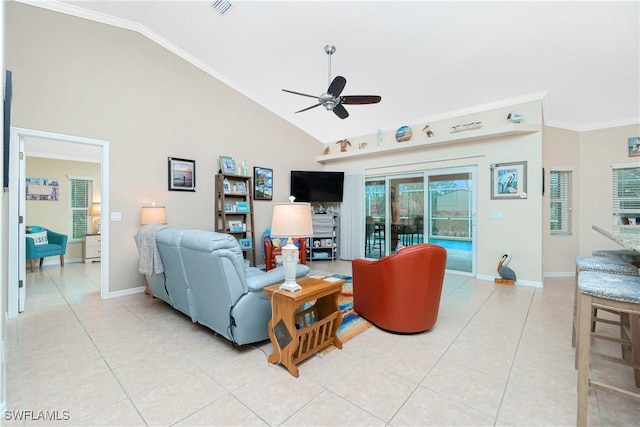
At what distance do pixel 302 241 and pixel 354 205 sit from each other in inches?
66.7

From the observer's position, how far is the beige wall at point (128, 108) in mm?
3346

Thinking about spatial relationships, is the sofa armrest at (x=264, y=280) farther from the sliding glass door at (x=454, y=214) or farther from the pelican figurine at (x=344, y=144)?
the pelican figurine at (x=344, y=144)

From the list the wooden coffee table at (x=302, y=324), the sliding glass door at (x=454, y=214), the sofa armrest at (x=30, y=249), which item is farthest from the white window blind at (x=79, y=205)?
the sliding glass door at (x=454, y=214)

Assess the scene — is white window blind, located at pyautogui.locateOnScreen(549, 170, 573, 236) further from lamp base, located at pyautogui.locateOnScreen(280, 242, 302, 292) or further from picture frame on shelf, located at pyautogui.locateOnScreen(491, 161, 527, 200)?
lamp base, located at pyautogui.locateOnScreen(280, 242, 302, 292)

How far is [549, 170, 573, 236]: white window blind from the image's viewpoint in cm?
519

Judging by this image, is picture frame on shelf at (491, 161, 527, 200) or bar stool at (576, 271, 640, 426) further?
picture frame on shelf at (491, 161, 527, 200)

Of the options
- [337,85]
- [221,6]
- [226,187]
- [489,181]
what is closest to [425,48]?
[337,85]

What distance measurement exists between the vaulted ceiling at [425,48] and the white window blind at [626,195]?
0.88 m

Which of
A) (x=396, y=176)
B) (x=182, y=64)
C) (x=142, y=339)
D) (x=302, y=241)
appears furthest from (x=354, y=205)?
(x=142, y=339)

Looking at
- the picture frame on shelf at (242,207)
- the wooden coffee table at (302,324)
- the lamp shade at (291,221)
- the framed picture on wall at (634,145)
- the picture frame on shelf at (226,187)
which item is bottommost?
the wooden coffee table at (302,324)

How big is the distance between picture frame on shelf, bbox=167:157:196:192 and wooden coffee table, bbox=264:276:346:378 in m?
3.10

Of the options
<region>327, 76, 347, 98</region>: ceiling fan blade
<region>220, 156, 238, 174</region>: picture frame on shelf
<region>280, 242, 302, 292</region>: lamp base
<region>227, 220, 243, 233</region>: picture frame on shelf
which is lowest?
<region>280, 242, 302, 292</region>: lamp base

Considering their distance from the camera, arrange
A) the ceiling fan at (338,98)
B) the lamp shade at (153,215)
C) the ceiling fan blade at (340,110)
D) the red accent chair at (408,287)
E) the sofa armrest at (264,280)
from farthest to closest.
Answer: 1. the lamp shade at (153,215)
2. the ceiling fan blade at (340,110)
3. the ceiling fan at (338,98)
4. the red accent chair at (408,287)
5. the sofa armrest at (264,280)

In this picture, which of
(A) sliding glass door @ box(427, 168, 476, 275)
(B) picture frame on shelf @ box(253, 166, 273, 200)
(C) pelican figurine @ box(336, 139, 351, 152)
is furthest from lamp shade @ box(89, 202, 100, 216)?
(A) sliding glass door @ box(427, 168, 476, 275)
